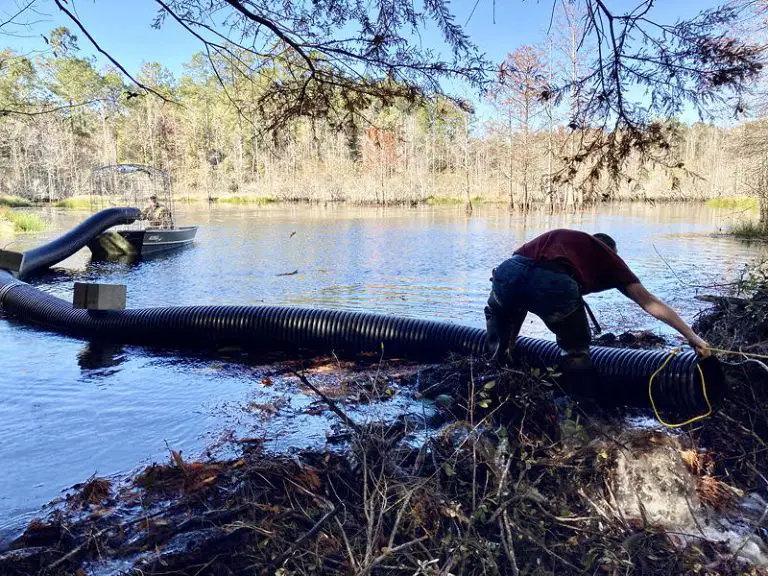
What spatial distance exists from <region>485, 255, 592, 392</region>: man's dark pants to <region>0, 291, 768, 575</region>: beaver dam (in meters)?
0.31

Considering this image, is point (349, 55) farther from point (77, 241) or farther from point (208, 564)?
point (77, 241)

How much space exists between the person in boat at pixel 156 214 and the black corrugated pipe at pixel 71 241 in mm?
1600

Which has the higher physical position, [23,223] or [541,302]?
[23,223]

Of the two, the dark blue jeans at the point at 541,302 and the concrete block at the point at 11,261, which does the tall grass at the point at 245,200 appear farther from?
the dark blue jeans at the point at 541,302

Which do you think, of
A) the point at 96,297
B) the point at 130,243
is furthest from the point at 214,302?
the point at 130,243

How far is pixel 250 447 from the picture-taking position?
4.28 metres

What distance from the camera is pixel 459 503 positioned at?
9.75 ft

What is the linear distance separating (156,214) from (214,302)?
488 inches

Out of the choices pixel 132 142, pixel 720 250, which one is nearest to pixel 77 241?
pixel 720 250

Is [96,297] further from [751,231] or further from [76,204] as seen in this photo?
[76,204]

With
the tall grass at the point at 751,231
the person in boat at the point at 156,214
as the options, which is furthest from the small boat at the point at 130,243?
the tall grass at the point at 751,231

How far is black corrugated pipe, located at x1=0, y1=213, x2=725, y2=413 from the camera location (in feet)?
18.3

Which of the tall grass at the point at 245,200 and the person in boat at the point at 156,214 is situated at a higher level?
the tall grass at the point at 245,200

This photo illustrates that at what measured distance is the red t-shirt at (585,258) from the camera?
11.9ft
